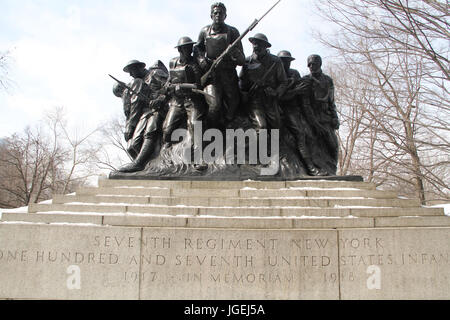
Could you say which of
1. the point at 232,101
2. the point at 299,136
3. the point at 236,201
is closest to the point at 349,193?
the point at 299,136

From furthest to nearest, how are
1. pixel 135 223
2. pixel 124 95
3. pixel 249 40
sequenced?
pixel 124 95
pixel 249 40
pixel 135 223

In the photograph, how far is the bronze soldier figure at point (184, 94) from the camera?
895cm

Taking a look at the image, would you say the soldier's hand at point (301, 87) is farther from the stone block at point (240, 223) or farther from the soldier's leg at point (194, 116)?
the stone block at point (240, 223)

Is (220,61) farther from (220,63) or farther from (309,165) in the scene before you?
(309,165)

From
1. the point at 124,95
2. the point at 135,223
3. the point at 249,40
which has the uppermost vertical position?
the point at 249,40

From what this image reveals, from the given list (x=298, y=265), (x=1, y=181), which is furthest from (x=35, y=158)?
(x=298, y=265)

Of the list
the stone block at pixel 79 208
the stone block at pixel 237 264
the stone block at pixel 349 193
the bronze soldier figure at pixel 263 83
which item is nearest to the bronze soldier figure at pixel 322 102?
the bronze soldier figure at pixel 263 83

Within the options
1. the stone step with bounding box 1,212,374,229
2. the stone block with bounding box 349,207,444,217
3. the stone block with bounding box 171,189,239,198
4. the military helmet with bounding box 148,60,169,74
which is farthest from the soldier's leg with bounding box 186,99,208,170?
the stone block with bounding box 349,207,444,217

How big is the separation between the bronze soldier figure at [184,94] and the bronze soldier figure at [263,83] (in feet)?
3.63

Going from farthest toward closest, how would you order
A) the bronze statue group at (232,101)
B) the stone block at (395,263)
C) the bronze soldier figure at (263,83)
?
the bronze soldier figure at (263,83) → the bronze statue group at (232,101) → the stone block at (395,263)

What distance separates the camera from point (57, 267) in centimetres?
616

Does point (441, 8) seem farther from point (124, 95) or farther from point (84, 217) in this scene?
point (84, 217)
